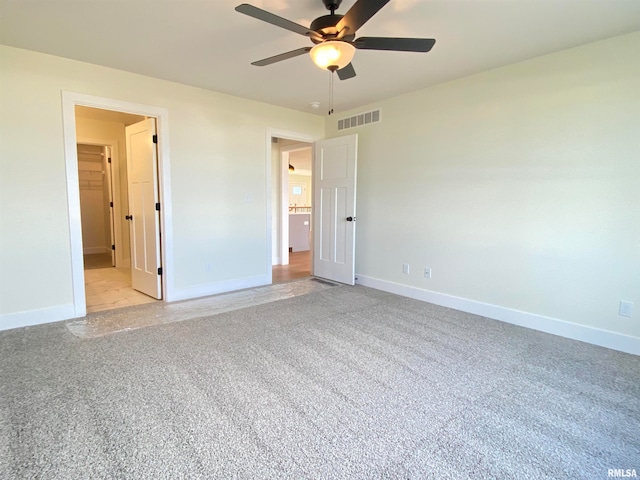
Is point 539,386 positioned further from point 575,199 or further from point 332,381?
point 575,199

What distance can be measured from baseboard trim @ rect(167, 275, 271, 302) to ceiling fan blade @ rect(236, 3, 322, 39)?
3263mm

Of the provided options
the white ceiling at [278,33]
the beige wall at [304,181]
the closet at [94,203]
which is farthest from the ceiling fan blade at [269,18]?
the beige wall at [304,181]

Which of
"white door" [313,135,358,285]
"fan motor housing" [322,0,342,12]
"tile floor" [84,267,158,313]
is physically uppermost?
"fan motor housing" [322,0,342,12]

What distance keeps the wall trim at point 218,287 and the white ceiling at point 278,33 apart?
2.50 metres

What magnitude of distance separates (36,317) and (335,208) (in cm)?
369

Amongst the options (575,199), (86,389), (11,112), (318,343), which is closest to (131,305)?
(86,389)

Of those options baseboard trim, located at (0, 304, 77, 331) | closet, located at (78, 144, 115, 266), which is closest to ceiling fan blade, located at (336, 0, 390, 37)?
baseboard trim, located at (0, 304, 77, 331)

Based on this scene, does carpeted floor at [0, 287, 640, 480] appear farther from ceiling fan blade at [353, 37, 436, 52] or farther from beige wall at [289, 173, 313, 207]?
beige wall at [289, 173, 313, 207]

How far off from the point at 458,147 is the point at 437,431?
9.85 feet

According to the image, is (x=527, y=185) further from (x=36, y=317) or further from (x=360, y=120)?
(x=36, y=317)

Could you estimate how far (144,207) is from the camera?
13.7 ft

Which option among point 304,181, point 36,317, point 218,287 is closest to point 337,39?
point 218,287

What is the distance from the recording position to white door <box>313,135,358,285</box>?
4.75 metres

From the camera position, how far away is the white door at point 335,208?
4746 millimetres
